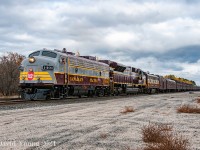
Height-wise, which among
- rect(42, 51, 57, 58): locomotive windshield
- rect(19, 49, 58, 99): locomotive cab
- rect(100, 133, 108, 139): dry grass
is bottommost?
rect(100, 133, 108, 139): dry grass

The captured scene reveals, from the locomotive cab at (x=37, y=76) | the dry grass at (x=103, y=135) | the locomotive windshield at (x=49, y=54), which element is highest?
the locomotive windshield at (x=49, y=54)

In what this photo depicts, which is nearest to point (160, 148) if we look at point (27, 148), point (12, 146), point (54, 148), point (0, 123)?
point (54, 148)

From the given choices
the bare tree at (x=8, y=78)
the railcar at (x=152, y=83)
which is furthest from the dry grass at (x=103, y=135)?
the railcar at (x=152, y=83)

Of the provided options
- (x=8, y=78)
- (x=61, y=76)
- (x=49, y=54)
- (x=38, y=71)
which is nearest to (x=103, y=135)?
(x=38, y=71)

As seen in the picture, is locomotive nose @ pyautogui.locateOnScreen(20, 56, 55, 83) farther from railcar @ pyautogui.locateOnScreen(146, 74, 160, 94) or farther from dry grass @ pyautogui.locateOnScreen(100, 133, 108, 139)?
railcar @ pyautogui.locateOnScreen(146, 74, 160, 94)

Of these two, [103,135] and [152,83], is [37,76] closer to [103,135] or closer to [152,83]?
[103,135]

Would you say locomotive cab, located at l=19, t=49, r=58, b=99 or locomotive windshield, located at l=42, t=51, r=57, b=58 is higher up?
locomotive windshield, located at l=42, t=51, r=57, b=58

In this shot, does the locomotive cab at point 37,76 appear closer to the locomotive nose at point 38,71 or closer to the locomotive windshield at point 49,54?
the locomotive nose at point 38,71

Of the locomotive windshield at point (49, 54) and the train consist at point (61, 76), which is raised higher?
the locomotive windshield at point (49, 54)

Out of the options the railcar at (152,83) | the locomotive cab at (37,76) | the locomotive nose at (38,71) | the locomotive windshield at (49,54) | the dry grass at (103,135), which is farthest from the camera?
the railcar at (152,83)

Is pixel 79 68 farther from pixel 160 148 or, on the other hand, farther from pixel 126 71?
pixel 160 148

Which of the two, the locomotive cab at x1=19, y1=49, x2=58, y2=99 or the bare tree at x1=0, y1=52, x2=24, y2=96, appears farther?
the bare tree at x1=0, y1=52, x2=24, y2=96

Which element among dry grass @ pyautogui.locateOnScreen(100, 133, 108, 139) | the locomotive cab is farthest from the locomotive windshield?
dry grass @ pyautogui.locateOnScreen(100, 133, 108, 139)

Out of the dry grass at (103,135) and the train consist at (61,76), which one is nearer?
the dry grass at (103,135)
